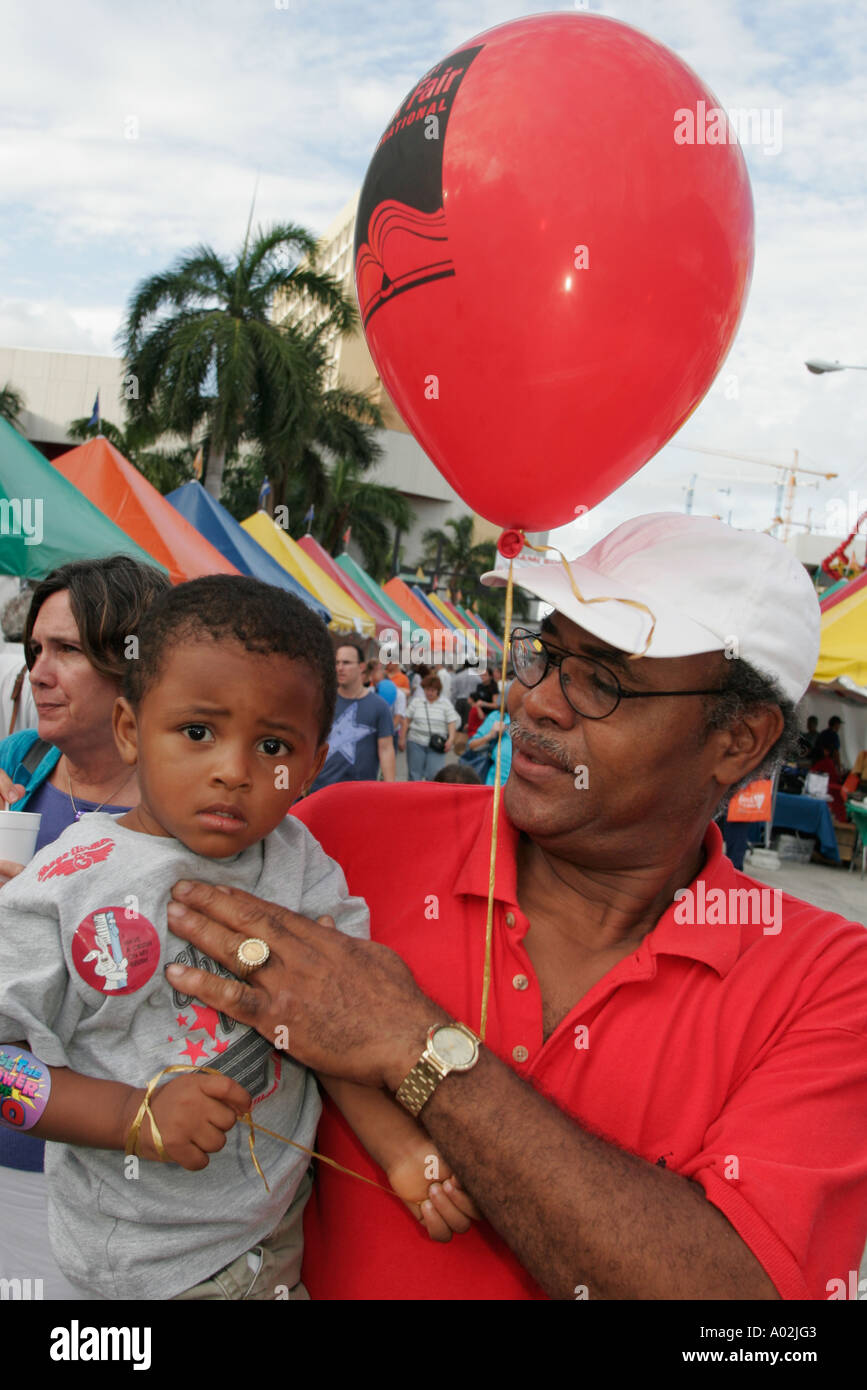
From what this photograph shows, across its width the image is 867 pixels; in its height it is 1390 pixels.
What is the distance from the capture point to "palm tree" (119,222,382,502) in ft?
84.7

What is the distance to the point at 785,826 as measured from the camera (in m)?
13.8

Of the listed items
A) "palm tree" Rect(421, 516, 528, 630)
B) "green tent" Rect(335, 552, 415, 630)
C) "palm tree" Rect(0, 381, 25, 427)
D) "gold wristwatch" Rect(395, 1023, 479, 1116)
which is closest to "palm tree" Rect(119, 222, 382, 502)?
"green tent" Rect(335, 552, 415, 630)

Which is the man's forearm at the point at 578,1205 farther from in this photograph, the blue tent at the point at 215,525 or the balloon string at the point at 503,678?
the blue tent at the point at 215,525

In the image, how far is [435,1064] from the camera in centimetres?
163

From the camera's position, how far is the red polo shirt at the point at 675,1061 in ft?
5.33

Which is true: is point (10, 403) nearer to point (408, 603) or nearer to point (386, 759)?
point (408, 603)

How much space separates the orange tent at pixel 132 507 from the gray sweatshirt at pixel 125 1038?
7047 mm

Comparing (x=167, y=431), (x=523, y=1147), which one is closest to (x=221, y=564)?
(x=523, y=1147)

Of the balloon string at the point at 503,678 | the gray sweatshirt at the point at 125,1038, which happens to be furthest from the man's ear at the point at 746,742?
the gray sweatshirt at the point at 125,1038

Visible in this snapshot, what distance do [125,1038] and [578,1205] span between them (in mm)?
764

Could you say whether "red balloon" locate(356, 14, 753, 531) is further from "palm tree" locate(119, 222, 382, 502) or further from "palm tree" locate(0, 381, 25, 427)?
"palm tree" locate(0, 381, 25, 427)

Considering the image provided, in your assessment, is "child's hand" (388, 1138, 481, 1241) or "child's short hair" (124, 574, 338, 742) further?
"child's short hair" (124, 574, 338, 742)

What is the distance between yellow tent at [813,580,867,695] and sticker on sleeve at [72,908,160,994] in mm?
10005

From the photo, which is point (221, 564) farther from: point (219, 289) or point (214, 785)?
point (219, 289)
